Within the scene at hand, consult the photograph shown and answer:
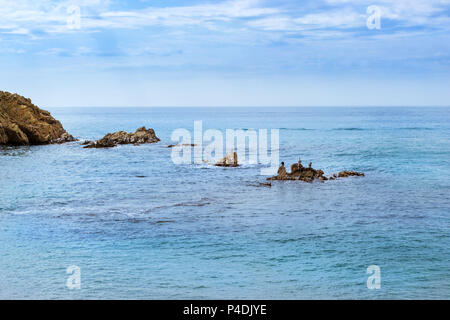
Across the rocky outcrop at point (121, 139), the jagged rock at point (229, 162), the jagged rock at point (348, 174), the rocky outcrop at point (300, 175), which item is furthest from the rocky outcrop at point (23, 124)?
the jagged rock at point (348, 174)

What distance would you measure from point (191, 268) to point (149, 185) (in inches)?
1092

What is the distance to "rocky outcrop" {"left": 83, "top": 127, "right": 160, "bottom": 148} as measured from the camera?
94.4 meters

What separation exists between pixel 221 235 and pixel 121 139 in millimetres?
70040

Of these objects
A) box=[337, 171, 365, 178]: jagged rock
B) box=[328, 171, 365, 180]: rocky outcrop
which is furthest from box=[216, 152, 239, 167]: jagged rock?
box=[337, 171, 365, 178]: jagged rock

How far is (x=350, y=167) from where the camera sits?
217ft

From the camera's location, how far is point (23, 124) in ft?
313

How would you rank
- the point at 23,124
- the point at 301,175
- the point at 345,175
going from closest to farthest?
the point at 301,175 → the point at 345,175 → the point at 23,124

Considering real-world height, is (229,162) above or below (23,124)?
below

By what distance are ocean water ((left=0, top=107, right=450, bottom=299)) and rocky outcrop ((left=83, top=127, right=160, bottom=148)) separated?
105 ft

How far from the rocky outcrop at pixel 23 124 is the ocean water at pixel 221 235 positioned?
1325 inches

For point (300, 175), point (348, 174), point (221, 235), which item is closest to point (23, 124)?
point (300, 175)

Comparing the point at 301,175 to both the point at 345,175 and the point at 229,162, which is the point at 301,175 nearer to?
the point at 345,175
